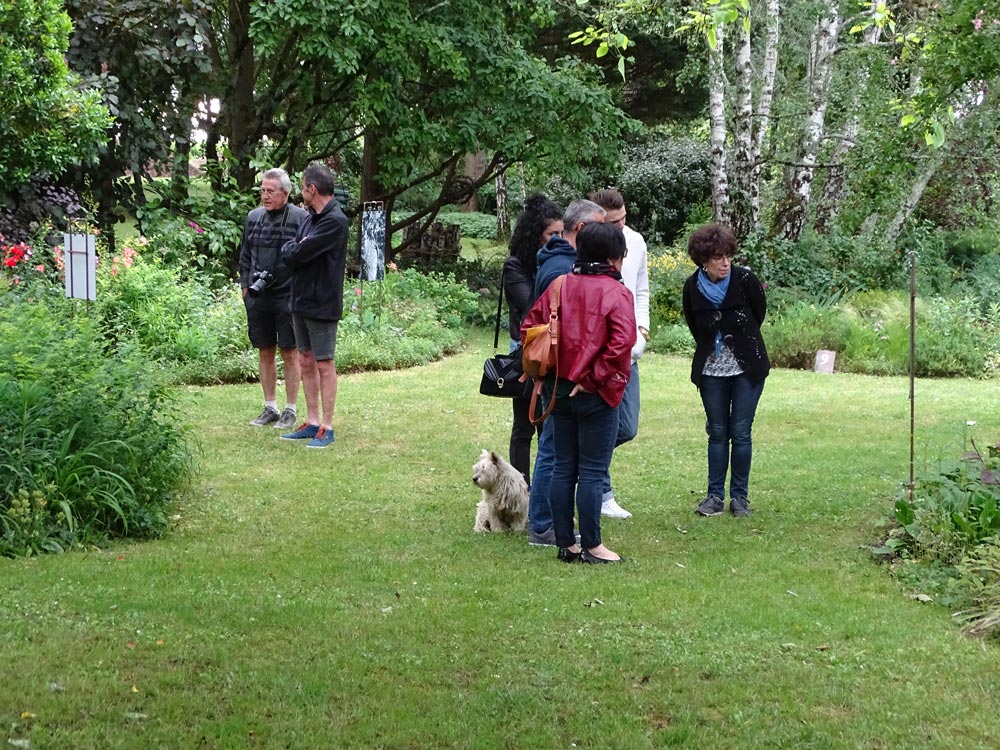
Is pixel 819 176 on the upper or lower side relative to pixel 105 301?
upper

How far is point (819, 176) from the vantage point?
2167cm

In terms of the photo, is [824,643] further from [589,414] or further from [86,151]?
[86,151]

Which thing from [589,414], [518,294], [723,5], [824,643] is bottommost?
[824,643]

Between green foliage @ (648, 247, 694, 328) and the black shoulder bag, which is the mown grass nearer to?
the black shoulder bag

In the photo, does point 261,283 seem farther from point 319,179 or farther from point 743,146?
point 743,146

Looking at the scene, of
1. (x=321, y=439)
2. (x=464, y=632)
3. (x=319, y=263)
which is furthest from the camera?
(x=321, y=439)

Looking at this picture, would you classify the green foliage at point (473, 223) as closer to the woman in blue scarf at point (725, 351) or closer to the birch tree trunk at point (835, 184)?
the birch tree trunk at point (835, 184)

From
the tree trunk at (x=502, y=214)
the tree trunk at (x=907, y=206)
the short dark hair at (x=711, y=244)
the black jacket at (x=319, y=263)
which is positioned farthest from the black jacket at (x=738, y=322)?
the tree trunk at (x=502, y=214)

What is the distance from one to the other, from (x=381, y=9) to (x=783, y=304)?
734 centimetres

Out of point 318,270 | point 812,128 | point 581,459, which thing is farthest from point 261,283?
point 812,128

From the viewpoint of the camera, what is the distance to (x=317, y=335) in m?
8.41

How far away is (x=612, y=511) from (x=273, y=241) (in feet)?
11.9

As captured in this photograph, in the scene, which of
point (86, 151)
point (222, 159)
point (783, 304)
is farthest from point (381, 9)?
point (783, 304)

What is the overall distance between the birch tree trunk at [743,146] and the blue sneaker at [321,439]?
11155 mm
